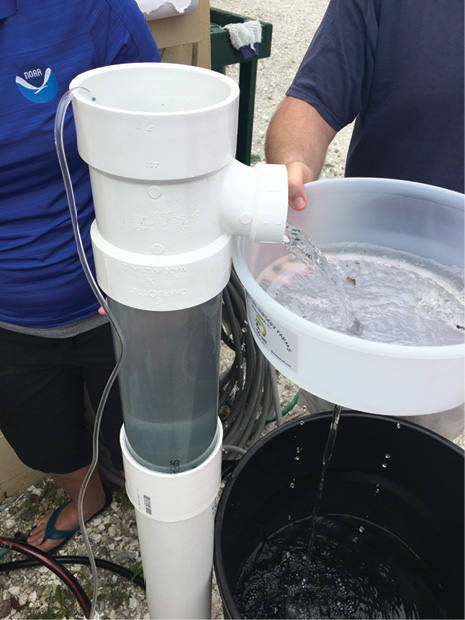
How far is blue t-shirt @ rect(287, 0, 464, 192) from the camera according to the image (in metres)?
0.98

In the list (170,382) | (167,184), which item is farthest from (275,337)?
(167,184)

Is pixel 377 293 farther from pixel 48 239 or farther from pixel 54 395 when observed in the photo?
pixel 54 395

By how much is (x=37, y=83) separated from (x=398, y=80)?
667 mm

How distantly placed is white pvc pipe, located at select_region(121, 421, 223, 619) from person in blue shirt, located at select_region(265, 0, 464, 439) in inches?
21.4

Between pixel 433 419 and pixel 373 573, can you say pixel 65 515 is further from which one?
pixel 433 419

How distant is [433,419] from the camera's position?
1.12m

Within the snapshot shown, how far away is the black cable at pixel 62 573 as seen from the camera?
1.24 metres

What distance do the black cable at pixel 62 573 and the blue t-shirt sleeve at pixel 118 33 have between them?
1096 millimetres

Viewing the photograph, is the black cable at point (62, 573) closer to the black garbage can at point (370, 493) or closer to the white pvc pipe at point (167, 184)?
the black garbage can at point (370, 493)

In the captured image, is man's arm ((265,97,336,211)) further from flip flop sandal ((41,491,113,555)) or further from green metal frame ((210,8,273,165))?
flip flop sandal ((41,491,113,555))

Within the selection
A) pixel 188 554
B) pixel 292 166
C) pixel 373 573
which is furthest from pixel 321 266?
pixel 373 573

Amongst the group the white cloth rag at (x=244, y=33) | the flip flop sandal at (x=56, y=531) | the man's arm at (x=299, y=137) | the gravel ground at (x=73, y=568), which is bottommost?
the gravel ground at (x=73, y=568)

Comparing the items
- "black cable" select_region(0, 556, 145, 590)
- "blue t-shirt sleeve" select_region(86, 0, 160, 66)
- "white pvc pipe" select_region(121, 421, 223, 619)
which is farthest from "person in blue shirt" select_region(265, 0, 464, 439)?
"black cable" select_region(0, 556, 145, 590)

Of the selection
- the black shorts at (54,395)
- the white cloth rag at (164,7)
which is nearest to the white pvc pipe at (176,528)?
the black shorts at (54,395)
